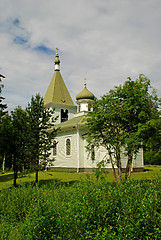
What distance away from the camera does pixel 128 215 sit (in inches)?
167

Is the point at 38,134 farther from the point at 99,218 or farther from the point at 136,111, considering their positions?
the point at 99,218

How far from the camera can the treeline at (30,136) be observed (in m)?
12.4

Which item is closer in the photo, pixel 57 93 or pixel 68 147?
pixel 68 147

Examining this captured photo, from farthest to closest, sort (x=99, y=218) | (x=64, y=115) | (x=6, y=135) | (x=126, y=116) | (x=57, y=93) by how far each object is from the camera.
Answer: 1. (x=64, y=115)
2. (x=57, y=93)
3. (x=6, y=135)
4. (x=126, y=116)
5. (x=99, y=218)

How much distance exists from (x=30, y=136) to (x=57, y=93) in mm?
21672

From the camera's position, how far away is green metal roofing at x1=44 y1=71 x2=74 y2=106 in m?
32.8

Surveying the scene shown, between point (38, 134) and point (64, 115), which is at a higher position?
point (64, 115)

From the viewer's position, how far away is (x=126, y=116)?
11078 mm

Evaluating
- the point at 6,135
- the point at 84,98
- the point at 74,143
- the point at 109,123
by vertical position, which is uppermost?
the point at 84,98

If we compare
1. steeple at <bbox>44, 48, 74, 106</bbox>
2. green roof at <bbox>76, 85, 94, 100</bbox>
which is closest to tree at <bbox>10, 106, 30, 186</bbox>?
green roof at <bbox>76, 85, 94, 100</bbox>

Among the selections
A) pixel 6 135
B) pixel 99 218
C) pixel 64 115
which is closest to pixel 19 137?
pixel 6 135

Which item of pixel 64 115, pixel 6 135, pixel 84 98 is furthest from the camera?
pixel 64 115

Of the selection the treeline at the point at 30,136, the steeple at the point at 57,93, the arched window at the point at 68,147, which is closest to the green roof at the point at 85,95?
the steeple at the point at 57,93

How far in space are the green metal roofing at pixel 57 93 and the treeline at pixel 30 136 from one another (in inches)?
730
